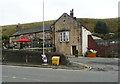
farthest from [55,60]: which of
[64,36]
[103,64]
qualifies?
[64,36]

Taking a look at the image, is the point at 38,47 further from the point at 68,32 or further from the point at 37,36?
the point at 68,32

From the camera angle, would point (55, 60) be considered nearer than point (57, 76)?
No

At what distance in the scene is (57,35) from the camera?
42.7 m

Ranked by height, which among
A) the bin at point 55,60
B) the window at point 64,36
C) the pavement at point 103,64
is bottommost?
the pavement at point 103,64

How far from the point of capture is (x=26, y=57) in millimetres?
24000

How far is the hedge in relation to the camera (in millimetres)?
22909

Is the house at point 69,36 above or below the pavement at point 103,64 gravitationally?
above

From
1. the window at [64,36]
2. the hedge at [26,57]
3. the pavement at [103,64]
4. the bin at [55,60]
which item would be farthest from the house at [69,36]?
A: the bin at [55,60]

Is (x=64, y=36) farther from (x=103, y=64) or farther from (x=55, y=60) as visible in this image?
(x=55, y=60)

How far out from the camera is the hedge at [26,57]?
22.9 metres

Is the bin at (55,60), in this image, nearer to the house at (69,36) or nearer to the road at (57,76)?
the road at (57,76)

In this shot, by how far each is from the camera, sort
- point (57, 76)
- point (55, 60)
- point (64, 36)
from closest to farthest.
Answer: point (57, 76)
point (55, 60)
point (64, 36)

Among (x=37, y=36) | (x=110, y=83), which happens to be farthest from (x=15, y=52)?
(x=37, y=36)

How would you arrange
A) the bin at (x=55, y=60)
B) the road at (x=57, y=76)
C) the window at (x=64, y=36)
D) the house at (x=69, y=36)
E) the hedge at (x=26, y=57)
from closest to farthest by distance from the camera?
the road at (x=57, y=76) → the bin at (x=55, y=60) → the hedge at (x=26, y=57) → the house at (x=69, y=36) → the window at (x=64, y=36)
